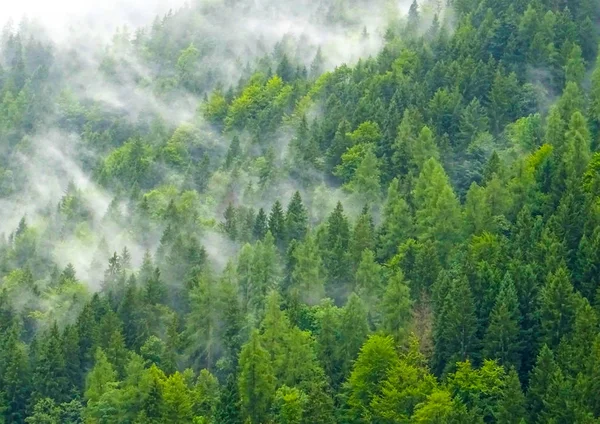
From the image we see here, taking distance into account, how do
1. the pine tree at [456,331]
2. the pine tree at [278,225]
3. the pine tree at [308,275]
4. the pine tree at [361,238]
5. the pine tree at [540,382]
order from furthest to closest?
the pine tree at [278,225] → the pine tree at [361,238] → the pine tree at [308,275] → the pine tree at [456,331] → the pine tree at [540,382]

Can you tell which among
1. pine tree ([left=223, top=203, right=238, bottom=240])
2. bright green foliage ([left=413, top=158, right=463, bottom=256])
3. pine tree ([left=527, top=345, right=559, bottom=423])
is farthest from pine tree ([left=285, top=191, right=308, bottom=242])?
pine tree ([left=527, top=345, right=559, bottom=423])

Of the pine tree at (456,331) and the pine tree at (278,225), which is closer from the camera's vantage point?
the pine tree at (456,331)

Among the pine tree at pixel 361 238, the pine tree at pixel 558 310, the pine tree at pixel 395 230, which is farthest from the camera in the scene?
the pine tree at pixel 395 230

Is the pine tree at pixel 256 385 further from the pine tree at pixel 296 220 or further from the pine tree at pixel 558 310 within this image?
the pine tree at pixel 296 220

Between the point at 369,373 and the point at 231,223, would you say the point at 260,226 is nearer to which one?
the point at 231,223

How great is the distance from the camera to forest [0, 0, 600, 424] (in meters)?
91.7

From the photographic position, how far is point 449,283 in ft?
320

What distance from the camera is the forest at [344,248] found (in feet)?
301

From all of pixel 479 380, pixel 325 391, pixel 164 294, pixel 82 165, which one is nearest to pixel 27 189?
pixel 82 165

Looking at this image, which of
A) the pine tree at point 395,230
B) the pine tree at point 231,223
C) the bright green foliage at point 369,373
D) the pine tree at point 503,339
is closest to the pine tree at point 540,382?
the pine tree at point 503,339

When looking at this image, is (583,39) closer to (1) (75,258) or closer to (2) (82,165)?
(1) (75,258)

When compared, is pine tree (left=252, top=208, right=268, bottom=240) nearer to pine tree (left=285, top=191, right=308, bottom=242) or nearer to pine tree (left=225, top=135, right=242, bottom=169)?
pine tree (left=285, top=191, right=308, bottom=242)

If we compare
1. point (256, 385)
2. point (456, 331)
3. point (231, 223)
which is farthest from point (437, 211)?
point (256, 385)

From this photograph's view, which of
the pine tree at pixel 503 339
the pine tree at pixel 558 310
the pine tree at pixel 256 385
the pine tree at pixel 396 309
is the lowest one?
the pine tree at pixel 256 385
